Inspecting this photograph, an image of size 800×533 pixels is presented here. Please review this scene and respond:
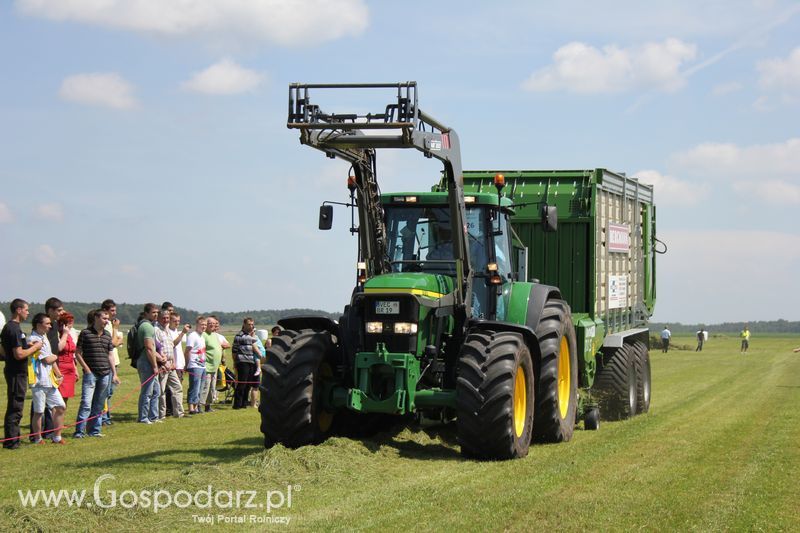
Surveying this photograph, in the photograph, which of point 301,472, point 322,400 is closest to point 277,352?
point 322,400

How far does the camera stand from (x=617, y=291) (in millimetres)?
17469

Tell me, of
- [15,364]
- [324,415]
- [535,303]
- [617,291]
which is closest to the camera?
[324,415]

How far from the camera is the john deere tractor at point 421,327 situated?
1064 centimetres

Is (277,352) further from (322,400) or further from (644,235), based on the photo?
(644,235)

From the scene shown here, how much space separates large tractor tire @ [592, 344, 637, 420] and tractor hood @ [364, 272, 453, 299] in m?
6.00

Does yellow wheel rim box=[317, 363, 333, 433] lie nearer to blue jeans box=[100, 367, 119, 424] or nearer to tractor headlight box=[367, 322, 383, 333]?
tractor headlight box=[367, 322, 383, 333]

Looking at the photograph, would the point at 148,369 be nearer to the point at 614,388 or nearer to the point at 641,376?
the point at 614,388

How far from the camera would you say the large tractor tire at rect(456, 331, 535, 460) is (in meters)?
10.6

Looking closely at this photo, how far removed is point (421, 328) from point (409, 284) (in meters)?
0.48

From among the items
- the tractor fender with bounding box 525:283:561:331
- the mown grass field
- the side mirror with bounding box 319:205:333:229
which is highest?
the side mirror with bounding box 319:205:333:229

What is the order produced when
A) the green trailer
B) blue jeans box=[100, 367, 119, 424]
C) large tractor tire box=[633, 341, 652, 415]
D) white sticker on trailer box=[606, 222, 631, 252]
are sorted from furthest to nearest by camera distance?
large tractor tire box=[633, 341, 652, 415], white sticker on trailer box=[606, 222, 631, 252], the green trailer, blue jeans box=[100, 367, 119, 424]

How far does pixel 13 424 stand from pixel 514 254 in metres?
6.61

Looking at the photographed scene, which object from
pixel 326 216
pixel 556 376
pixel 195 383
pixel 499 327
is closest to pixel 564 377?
pixel 556 376

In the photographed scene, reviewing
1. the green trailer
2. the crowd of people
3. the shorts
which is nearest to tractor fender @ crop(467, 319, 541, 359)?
the green trailer
